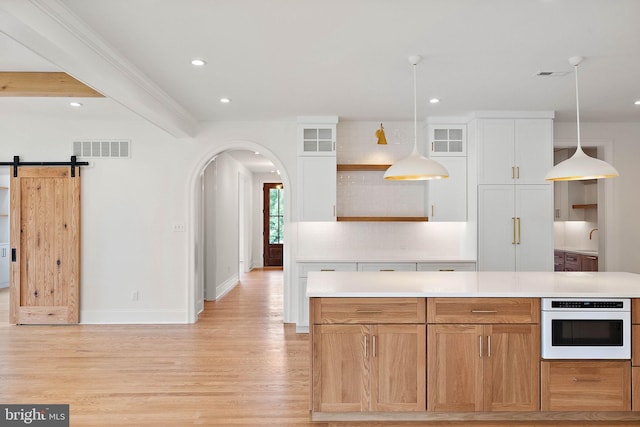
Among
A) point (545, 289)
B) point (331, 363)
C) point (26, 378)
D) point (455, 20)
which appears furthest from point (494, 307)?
point (26, 378)

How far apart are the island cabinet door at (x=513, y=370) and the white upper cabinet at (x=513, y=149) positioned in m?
2.59

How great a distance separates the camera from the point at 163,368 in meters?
3.95

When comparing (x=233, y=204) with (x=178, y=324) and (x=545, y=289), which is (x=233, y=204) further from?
(x=545, y=289)

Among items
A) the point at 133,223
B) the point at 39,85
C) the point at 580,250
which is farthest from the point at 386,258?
the point at 39,85

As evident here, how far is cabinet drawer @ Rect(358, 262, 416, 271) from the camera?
16.7 ft

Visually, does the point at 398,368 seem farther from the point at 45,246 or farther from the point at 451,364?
the point at 45,246

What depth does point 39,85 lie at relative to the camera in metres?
4.07

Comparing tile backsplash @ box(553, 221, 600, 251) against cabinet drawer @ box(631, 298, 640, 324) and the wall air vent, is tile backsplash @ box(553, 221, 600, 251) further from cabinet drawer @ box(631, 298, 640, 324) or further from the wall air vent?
the wall air vent

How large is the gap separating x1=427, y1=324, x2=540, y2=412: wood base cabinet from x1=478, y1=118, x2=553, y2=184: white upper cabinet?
262cm

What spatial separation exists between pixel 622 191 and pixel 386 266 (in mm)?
3384

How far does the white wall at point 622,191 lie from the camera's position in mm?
5699

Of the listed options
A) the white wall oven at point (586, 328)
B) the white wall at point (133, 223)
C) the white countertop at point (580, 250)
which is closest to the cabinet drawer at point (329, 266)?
the white wall at point (133, 223)

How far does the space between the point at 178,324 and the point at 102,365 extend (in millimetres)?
1523

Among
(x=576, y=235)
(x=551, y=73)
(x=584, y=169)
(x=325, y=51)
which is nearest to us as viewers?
(x=584, y=169)
